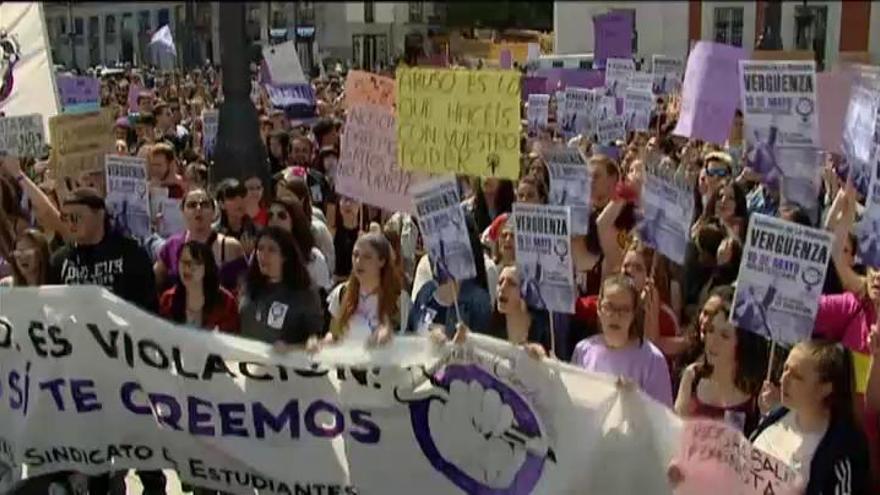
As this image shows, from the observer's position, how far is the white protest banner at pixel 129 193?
25.2ft

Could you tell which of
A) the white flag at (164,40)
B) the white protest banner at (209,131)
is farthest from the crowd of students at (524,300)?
the white flag at (164,40)

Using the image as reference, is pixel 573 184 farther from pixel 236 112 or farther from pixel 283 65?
pixel 283 65

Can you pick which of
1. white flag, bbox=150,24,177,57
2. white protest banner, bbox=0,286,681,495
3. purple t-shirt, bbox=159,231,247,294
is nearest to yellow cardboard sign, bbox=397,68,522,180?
purple t-shirt, bbox=159,231,247,294

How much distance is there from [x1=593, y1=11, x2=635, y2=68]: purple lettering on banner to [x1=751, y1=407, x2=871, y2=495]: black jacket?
1085cm

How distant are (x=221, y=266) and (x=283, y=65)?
792cm

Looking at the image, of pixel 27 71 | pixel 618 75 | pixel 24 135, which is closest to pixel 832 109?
pixel 24 135

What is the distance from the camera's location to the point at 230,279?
253 inches

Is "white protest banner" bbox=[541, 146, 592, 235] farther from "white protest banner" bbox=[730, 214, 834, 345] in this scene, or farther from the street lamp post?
the street lamp post

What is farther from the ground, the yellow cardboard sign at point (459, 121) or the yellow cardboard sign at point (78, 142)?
the yellow cardboard sign at point (459, 121)

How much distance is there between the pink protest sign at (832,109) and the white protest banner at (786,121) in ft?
3.50

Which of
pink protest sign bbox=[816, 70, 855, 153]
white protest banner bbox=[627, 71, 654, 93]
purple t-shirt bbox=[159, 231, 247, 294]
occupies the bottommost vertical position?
purple t-shirt bbox=[159, 231, 247, 294]

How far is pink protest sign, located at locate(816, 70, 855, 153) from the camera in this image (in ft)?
24.6

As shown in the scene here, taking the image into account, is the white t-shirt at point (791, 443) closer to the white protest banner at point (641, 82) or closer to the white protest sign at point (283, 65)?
the white protest banner at point (641, 82)

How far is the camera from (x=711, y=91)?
7852mm
